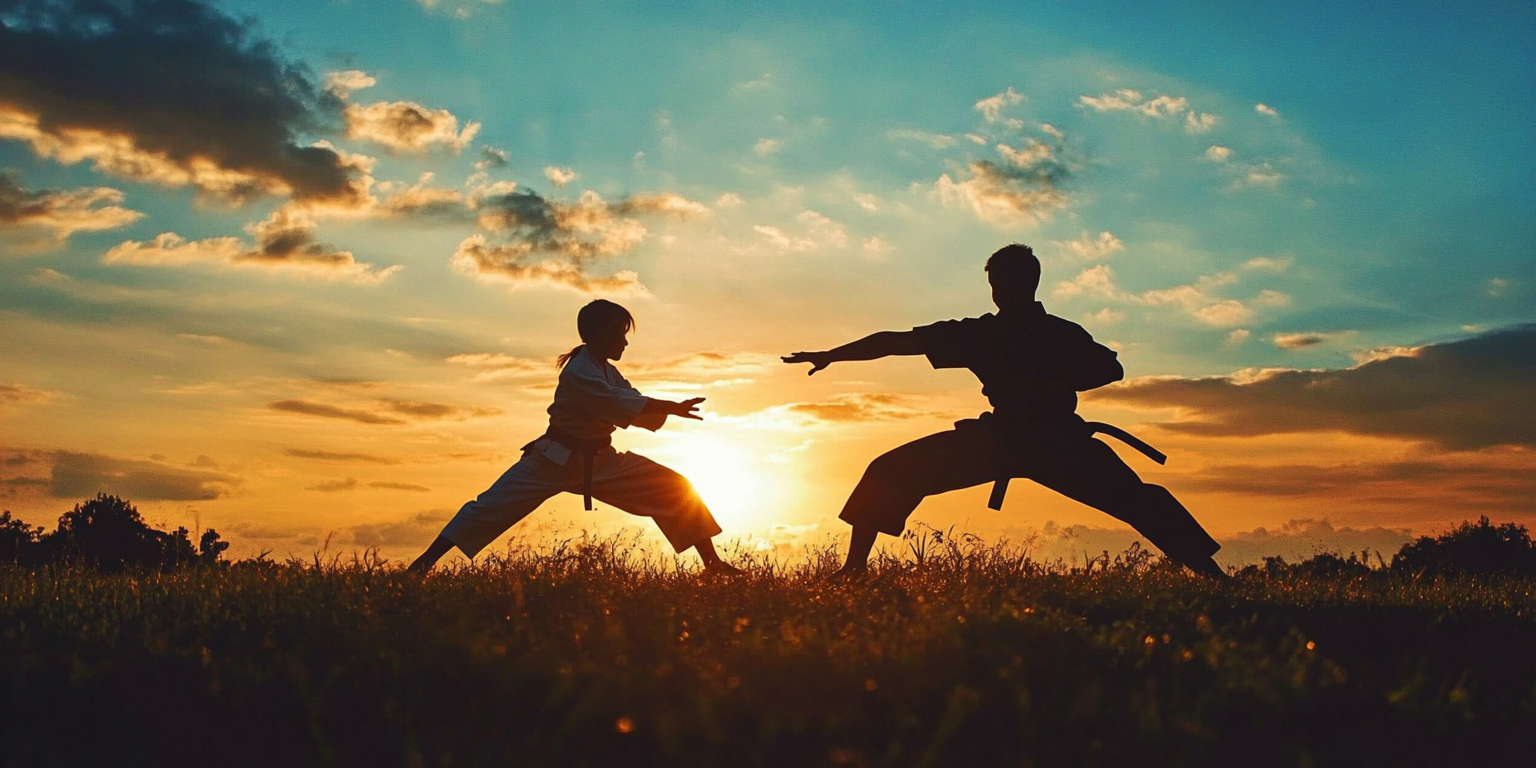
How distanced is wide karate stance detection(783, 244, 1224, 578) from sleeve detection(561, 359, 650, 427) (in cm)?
133

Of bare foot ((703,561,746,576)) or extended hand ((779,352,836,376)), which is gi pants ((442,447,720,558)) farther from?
extended hand ((779,352,836,376))

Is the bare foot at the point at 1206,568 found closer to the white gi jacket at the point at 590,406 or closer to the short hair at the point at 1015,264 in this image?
the short hair at the point at 1015,264

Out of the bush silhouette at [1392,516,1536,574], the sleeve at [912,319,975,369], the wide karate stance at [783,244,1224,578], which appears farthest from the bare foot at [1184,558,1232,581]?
the bush silhouette at [1392,516,1536,574]

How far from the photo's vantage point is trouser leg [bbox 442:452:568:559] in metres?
8.73

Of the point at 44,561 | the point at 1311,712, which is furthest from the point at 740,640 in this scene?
the point at 44,561

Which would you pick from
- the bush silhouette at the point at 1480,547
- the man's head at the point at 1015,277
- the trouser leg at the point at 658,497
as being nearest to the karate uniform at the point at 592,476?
the trouser leg at the point at 658,497

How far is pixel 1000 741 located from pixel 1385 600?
5.20 m

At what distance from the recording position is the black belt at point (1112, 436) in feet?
27.3

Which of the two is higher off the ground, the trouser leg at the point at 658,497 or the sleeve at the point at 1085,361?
the sleeve at the point at 1085,361

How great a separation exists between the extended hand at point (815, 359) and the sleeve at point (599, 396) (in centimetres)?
125

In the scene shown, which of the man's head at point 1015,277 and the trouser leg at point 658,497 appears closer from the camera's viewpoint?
the man's head at point 1015,277

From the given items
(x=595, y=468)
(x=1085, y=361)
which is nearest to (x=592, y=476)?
(x=595, y=468)

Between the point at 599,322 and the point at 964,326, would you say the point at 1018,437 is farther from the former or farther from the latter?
the point at 599,322

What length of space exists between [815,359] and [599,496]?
2178 mm
